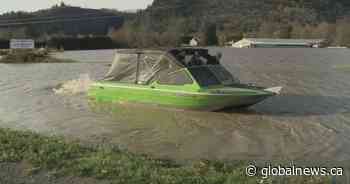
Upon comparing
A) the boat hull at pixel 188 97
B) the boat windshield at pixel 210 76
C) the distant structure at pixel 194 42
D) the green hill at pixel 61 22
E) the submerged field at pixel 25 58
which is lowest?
the distant structure at pixel 194 42

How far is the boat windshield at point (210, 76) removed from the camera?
17.4m

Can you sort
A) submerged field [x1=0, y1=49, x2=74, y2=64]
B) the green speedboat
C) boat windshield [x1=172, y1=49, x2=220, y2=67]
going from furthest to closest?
submerged field [x1=0, y1=49, x2=74, y2=64]
boat windshield [x1=172, y1=49, x2=220, y2=67]
the green speedboat

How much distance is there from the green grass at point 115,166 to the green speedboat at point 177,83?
6874mm

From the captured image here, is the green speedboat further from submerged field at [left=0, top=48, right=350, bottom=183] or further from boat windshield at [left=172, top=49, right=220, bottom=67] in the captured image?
submerged field at [left=0, top=48, right=350, bottom=183]

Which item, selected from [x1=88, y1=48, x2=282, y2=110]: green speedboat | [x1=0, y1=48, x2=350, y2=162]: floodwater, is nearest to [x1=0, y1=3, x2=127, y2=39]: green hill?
[x1=88, y1=48, x2=282, y2=110]: green speedboat

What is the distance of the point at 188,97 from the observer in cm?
1709

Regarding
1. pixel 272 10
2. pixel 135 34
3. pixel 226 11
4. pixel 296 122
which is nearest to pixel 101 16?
pixel 135 34

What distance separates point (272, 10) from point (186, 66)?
575ft

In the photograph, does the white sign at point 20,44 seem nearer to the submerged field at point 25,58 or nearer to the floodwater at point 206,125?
the submerged field at point 25,58

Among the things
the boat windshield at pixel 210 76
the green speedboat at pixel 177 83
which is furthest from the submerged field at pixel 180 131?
the boat windshield at pixel 210 76

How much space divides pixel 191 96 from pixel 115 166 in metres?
8.57

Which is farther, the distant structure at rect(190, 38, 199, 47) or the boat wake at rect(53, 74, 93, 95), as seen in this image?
the distant structure at rect(190, 38, 199, 47)

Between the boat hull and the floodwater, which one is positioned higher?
the boat hull

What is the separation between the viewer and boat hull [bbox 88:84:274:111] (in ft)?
54.4
